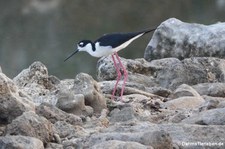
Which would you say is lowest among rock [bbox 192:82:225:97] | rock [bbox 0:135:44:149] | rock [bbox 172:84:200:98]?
rock [bbox 192:82:225:97]

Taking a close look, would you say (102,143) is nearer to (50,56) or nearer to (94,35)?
(50,56)

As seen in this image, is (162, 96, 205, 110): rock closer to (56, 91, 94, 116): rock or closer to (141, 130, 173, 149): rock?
(56, 91, 94, 116): rock

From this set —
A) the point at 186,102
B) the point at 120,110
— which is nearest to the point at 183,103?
the point at 186,102

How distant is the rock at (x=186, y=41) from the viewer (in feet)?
32.7

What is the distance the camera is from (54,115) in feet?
17.3

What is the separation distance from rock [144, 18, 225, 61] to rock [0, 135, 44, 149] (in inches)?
237

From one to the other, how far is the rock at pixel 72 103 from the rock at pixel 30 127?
1111 mm

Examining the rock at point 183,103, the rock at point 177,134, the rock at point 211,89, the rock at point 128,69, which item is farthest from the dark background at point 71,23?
the rock at point 177,134

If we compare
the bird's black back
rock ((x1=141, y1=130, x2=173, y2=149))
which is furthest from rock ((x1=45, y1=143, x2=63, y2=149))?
the bird's black back

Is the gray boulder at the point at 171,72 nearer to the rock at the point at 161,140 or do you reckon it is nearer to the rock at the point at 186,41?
the rock at the point at 186,41

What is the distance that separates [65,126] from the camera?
198 inches

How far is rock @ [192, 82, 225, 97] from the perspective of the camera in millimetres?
6762

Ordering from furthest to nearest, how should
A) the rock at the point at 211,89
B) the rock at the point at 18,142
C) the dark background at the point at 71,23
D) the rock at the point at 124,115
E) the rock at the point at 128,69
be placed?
the dark background at the point at 71,23 → the rock at the point at 128,69 → the rock at the point at 211,89 → the rock at the point at 124,115 → the rock at the point at 18,142

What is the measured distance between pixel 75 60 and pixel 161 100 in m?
11.1
